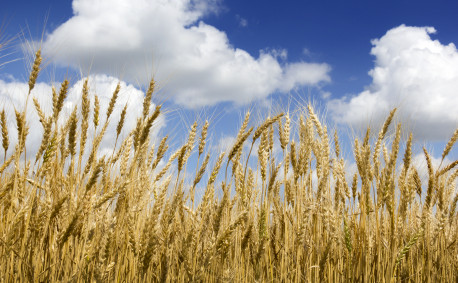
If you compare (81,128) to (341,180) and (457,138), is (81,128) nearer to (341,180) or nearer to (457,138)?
(341,180)

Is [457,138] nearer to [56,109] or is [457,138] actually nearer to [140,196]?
[140,196]

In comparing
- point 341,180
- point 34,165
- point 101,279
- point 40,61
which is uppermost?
point 40,61

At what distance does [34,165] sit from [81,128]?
0.40 metres

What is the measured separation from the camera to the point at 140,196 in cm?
240

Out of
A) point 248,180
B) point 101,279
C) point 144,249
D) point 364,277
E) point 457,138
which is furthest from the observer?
point 457,138

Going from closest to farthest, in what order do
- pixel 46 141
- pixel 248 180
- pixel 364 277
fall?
pixel 46 141 < pixel 364 277 < pixel 248 180

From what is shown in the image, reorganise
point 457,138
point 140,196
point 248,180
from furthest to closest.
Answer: point 457,138 < point 248,180 < point 140,196

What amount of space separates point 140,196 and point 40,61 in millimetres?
1100

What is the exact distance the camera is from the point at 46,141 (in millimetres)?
2199

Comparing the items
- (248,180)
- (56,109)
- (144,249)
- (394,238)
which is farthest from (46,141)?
(394,238)

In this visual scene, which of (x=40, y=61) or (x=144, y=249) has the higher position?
(x=40, y=61)

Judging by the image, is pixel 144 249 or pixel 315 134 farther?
pixel 315 134

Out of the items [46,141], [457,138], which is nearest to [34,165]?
[46,141]

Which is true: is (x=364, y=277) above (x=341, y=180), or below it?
below
